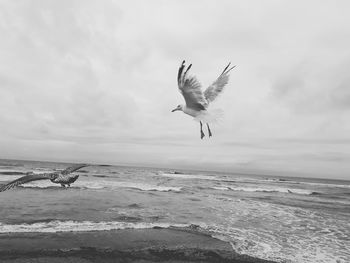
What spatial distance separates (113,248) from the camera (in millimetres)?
8938

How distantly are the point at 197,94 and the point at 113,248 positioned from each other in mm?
4846

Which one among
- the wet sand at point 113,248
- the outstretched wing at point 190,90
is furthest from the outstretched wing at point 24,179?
the outstretched wing at point 190,90

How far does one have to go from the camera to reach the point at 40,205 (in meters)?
15.3

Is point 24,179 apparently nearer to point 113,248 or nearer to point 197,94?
point 113,248

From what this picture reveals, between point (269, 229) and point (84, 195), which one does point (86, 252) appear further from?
point (84, 195)

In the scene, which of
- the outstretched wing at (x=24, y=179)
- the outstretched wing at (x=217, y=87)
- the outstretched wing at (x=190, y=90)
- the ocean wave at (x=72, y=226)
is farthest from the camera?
the ocean wave at (x=72, y=226)

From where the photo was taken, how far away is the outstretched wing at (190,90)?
7.41 meters

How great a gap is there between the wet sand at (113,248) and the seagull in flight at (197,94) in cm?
337

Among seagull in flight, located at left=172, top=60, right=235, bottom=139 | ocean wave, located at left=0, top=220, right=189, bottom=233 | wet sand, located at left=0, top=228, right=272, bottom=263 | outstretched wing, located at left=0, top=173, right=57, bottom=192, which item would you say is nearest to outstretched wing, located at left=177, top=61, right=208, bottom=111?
seagull in flight, located at left=172, top=60, right=235, bottom=139

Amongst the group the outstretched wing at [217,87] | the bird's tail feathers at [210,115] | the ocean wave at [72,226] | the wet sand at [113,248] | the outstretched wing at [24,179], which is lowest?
the wet sand at [113,248]

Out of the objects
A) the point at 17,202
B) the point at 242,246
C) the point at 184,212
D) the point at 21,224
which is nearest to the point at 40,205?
the point at 17,202

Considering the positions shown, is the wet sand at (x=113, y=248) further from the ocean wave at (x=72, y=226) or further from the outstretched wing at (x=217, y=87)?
the outstretched wing at (x=217, y=87)

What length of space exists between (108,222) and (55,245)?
3625 millimetres

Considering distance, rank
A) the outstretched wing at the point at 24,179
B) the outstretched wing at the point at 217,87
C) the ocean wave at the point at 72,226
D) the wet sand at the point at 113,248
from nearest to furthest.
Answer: the outstretched wing at the point at 24,179 < the wet sand at the point at 113,248 < the outstretched wing at the point at 217,87 < the ocean wave at the point at 72,226
